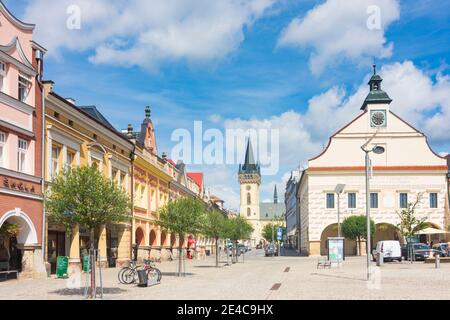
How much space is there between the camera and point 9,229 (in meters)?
24.3

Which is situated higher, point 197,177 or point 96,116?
point 96,116

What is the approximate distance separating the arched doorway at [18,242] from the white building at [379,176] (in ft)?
142

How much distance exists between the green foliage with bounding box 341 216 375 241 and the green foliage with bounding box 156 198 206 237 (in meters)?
33.0

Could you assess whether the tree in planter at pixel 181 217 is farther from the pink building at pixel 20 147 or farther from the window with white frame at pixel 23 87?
the window with white frame at pixel 23 87

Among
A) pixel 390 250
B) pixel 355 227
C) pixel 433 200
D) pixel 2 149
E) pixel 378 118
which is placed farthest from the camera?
pixel 378 118

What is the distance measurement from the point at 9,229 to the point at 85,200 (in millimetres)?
7310

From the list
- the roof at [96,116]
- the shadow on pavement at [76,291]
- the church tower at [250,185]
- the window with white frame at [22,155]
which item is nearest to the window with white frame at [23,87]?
the roof at [96,116]

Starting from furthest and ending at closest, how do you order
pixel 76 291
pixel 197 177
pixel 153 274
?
pixel 197 177 → pixel 153 274 → pixel 76 291

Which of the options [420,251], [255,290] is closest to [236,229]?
[420,251]

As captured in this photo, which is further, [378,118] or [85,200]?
[378,118]

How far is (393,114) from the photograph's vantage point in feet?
216

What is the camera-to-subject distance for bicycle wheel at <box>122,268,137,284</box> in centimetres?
2375

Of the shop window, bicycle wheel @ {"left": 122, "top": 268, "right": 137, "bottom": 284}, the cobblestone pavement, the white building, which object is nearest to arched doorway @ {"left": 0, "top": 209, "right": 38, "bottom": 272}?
the cobblestone pavement

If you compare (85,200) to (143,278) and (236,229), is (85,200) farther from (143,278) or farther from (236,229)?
(236,229)
